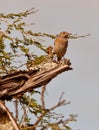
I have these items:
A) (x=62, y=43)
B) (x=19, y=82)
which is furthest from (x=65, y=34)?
(x=19, y=82)

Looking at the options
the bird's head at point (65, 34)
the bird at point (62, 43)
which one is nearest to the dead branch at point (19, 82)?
the bird at point (62, 43)

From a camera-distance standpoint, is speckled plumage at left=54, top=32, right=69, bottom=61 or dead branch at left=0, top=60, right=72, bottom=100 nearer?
dead branch at left=0, top=60, right=72, bottom=100

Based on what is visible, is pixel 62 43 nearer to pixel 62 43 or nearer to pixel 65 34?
pixel 62 43

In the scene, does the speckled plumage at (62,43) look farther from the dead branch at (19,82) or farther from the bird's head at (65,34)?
the dead branch at (19,82)

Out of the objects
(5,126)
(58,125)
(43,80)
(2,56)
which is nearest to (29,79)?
(43,80)

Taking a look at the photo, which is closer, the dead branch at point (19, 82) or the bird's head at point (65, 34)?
the dead branch at point (19, 82)

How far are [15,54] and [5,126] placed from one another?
436cm

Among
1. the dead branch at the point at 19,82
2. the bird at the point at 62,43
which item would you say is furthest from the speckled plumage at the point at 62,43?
the dead branch at the point at 19,82

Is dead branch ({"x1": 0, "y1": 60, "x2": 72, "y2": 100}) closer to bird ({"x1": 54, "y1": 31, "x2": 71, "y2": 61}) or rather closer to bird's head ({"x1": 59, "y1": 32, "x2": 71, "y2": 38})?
bird ({"x1": 54, "y1": 31, "x2": 71, "y2": 61})

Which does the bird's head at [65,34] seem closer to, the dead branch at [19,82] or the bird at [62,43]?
the bird at [62,43]

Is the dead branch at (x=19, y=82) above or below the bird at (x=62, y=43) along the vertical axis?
below

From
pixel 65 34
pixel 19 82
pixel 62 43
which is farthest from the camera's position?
pixel 62 43

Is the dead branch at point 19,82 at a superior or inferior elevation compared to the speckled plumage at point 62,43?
inferior

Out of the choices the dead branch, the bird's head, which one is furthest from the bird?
the dead branch
